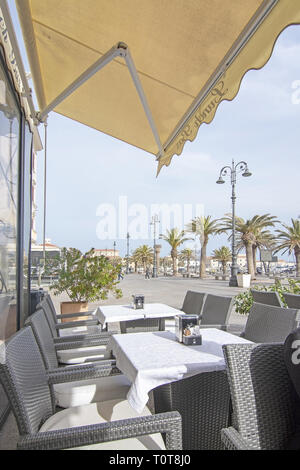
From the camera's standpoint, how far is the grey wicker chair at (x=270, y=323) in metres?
2.55

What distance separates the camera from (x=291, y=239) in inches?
1163

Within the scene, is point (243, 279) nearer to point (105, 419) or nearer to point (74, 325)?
→ point (74, 325)

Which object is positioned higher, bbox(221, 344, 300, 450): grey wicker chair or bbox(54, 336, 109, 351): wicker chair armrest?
bbox(221, 344, 300, 450): grey wicker chair

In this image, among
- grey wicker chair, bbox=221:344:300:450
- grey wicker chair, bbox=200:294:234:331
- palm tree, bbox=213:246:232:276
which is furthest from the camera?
palm tree, bbox=213:246:232:276

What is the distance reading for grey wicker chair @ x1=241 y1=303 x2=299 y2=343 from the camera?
2.55 metres

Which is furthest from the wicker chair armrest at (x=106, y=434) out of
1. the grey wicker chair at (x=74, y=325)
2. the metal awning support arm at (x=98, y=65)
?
the metal awning support arm at (x=98, y=65)

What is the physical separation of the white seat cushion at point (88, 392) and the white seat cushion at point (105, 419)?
5.8 inches

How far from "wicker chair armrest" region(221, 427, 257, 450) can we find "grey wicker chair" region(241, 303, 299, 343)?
134 centimetres

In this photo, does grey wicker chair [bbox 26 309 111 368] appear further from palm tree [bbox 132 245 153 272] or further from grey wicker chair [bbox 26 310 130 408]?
palm tree [bbox 132 245 153 272]

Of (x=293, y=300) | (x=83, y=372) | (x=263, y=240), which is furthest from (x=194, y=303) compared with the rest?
(x=263, y=240)

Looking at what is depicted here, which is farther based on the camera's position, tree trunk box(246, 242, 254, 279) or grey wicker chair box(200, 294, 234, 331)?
tree trunk box(246, 242, 254, 279)

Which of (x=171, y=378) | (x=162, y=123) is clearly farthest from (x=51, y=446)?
(x=162, y=123)

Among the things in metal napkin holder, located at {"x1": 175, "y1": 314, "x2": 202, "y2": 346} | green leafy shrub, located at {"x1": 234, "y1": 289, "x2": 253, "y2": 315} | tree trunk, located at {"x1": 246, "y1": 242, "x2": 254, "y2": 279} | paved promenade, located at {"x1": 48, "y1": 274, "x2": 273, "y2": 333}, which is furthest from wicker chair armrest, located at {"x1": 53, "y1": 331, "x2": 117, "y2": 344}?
tree trunk, located at {"x1": 246, "y1": 242, "x2": 254, "y2": 279}
